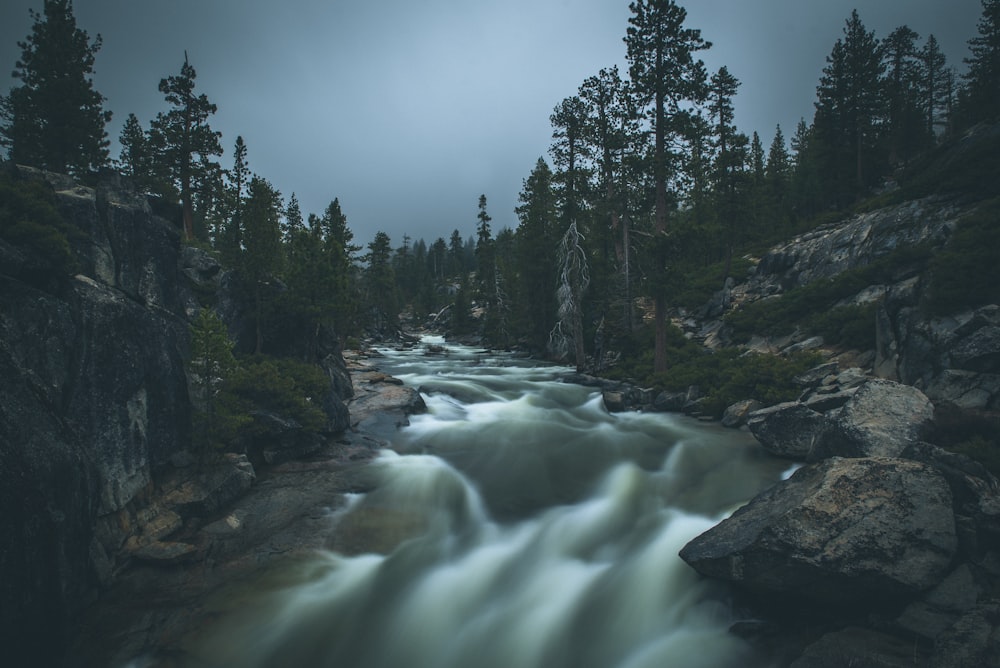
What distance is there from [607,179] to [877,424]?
72.5ft

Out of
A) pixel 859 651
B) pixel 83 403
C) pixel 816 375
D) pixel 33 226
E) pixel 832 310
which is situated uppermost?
pixel 33 226

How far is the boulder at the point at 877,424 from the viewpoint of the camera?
792 cm

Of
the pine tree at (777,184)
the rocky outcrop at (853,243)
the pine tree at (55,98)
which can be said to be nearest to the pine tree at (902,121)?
the pine tree at (777,184)

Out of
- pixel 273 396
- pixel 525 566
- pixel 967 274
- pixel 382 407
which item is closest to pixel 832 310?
pixel 967 274

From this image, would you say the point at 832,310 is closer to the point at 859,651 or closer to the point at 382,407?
the point at 859,651

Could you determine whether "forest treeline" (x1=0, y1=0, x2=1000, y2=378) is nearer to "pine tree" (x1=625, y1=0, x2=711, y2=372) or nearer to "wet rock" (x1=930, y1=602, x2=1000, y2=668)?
"pine tree" (x1=625, y1=0, x2=711, y2=372)

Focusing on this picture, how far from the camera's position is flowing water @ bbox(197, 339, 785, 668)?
21.0 ft

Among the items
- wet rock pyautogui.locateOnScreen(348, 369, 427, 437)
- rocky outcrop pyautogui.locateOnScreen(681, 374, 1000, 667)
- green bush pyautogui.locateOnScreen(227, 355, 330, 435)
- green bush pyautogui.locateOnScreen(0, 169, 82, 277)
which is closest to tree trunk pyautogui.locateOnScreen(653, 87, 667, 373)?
wet rock pyautogui.locateOnScreen(348, 369, 427, 437)

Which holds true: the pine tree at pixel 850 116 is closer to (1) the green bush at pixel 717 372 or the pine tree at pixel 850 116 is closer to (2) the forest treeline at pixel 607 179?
(2) the forest treeline at pixel 607 179

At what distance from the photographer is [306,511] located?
31.2 ft

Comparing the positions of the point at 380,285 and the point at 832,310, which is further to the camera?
the point at 380,285

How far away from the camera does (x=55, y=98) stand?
20.0 metres

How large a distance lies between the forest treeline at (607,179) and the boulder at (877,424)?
10.4 meters

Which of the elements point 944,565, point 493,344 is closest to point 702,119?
point 944,565
